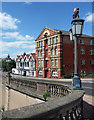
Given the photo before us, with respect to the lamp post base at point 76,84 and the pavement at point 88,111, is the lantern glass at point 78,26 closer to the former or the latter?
the lamp post base at point 76,84

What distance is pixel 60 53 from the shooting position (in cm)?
3356

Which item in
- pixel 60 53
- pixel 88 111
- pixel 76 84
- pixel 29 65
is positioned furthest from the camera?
pixel 29 65

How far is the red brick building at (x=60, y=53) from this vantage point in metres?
33.8

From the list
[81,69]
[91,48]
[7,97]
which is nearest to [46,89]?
[7,97]

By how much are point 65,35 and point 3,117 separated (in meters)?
33.6

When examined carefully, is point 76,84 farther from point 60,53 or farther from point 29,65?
point 29,65

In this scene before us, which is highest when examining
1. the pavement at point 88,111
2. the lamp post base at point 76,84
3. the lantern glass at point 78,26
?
the lantern glass at point 78,26

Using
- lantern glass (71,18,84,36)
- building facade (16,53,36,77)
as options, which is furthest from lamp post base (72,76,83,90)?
building facade (16,53,36,77)

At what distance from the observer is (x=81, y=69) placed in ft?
117

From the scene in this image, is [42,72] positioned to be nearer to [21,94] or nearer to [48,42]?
[48,42]

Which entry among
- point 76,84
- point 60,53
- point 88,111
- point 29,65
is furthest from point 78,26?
point 29,65

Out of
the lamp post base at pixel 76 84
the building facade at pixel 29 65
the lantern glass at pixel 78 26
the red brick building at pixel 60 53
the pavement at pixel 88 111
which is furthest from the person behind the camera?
the building facade at pixel 29 65

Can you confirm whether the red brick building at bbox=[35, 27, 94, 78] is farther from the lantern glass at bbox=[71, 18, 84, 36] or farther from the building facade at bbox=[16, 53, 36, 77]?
the lantern glass at bbox=[71, 18, 84, 36]

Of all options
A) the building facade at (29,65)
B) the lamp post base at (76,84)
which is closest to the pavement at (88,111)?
the lamp post base at (76,84)
